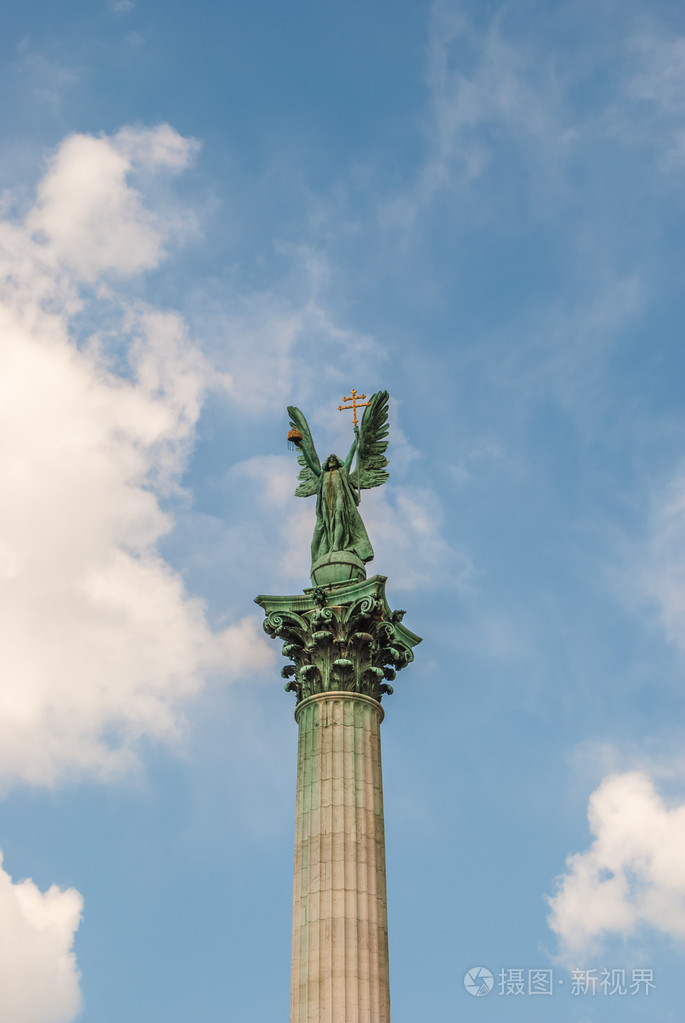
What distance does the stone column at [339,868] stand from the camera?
93.1 feet

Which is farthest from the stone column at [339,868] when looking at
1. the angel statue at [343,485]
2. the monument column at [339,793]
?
the angel statue at [343,485]

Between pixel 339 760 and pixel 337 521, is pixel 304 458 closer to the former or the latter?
pixel 337 521

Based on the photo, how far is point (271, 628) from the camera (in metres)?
33.8

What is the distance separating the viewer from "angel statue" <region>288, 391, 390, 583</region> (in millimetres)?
36094

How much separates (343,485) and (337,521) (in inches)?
61.3

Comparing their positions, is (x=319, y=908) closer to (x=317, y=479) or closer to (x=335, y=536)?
(x=335, y=536)

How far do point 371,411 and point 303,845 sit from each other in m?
15.3

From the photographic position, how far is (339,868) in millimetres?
29938

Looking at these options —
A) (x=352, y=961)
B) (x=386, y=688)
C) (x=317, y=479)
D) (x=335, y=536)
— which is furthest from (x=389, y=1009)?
(x=317, y=479)

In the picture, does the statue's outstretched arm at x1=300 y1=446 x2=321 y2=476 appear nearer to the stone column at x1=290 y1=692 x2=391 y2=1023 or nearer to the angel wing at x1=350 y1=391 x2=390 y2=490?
the angel wing at x1=350 y1=391 x2=390 y2=490

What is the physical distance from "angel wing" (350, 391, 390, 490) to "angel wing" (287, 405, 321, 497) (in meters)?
1.35

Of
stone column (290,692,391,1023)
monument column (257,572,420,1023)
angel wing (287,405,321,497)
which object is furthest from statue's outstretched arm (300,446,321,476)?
stone column (290,692,391,1023)


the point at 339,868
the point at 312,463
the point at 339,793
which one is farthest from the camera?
the point at 312,463

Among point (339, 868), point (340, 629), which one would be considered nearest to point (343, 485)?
point (340, 629)
